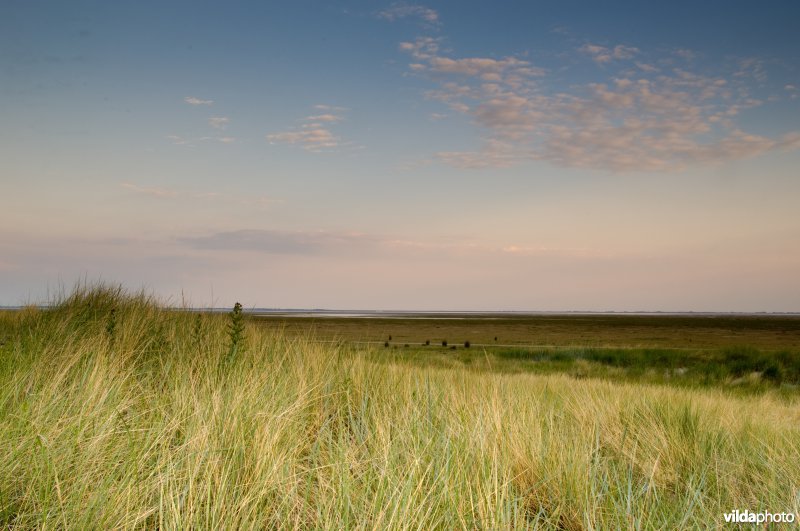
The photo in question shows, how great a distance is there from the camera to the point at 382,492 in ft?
9.22

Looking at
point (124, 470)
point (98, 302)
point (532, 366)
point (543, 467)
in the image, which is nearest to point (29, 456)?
point (124, 470)

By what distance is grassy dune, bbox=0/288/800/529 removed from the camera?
282cm

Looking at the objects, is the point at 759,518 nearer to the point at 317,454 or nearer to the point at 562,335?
the point at 317,454

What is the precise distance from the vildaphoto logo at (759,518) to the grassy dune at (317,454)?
93 mm

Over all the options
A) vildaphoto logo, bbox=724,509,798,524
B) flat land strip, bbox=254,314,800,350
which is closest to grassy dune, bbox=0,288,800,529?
vildaphoto logo, bbox=724,509,798,524

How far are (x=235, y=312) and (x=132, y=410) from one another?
232 centimetres

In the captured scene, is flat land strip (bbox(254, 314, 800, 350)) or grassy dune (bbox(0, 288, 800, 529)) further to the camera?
flat land strip (bbox(254, 314, 800, 350))

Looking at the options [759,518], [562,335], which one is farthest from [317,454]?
[562,335]

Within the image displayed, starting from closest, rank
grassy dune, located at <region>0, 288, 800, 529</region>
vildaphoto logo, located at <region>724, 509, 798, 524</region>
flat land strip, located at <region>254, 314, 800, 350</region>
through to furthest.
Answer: grassy dune, located at <region>0, 288, 800, 529</region>
vildaphoto logo, located at <region>724, 509, 798, 524</region>
flat land strip, located at <region>254, 314, 800, 350</region>

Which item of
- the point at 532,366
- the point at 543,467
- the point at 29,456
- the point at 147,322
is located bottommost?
the point at 532,366

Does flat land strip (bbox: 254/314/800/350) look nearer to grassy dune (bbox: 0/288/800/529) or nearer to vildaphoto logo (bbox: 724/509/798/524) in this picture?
grassy dune (bbox: 0/288/800/529)

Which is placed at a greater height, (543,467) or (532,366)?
(543,467)

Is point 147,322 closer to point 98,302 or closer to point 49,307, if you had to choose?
point 98,302

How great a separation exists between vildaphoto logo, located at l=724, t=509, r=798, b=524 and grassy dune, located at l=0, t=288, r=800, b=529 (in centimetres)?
9
